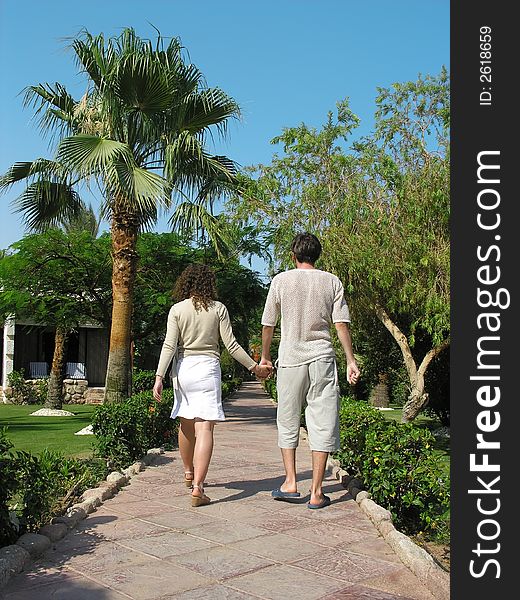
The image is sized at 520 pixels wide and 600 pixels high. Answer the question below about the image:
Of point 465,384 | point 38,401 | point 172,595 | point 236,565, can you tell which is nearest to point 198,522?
point 236,565

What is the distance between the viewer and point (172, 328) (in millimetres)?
6152

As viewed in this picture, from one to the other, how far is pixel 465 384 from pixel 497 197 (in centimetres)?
81

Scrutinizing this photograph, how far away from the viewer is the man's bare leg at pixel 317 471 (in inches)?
220

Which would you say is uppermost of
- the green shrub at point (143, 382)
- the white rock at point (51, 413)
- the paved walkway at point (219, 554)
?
the green shrub at point (143, 382)

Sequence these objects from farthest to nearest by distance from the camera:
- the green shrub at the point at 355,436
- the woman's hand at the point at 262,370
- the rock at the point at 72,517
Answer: the green shrub at the point at 355,436 < the woman's hand at the point at 262,370 < the rock at the point at 72,517

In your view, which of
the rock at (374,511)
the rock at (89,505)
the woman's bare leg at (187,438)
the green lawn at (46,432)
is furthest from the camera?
the green lawn at (46,432)

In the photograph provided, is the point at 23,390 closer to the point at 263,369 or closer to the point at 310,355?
the point at 263,369

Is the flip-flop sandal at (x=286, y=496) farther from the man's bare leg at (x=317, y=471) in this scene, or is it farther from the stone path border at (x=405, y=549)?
the stone path border at (x=405, y=549)

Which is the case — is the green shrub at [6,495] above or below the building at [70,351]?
below

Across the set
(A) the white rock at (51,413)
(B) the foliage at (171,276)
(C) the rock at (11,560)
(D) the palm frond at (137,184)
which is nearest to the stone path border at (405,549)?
(C) the rock at (11,560)

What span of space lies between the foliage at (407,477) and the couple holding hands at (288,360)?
17.6 inches

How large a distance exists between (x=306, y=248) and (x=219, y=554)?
2.48 m

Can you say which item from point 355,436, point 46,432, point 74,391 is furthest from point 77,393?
point 355,436

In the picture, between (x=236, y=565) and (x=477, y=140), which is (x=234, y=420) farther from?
(x=477, y=140)
